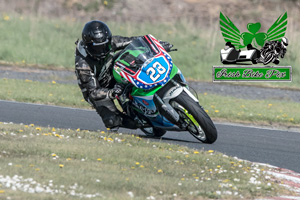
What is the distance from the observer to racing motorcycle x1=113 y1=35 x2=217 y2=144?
9625 millimetres

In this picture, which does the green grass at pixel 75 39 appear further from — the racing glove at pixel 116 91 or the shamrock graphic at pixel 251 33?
the racing glove at pixel 116 91

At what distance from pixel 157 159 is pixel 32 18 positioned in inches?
758

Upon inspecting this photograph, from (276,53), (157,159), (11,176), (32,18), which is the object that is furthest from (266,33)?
(11,176)

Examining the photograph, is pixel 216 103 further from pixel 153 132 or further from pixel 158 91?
pixel 158 91

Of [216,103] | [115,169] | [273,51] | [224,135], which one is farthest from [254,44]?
[115,169]

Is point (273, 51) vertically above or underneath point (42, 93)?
above

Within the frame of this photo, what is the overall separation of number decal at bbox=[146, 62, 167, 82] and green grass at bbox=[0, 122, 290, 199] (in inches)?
42.2

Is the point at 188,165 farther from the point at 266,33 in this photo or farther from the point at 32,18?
the point at 32,18

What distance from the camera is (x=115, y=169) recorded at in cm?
777

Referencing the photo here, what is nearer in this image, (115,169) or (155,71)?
(115,169)

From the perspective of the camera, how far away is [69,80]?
20453mm

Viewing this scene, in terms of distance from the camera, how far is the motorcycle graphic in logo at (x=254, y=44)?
861 inches

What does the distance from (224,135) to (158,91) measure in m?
2.75

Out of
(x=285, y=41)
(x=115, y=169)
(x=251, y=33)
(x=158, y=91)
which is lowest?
(x=251, y=33)
